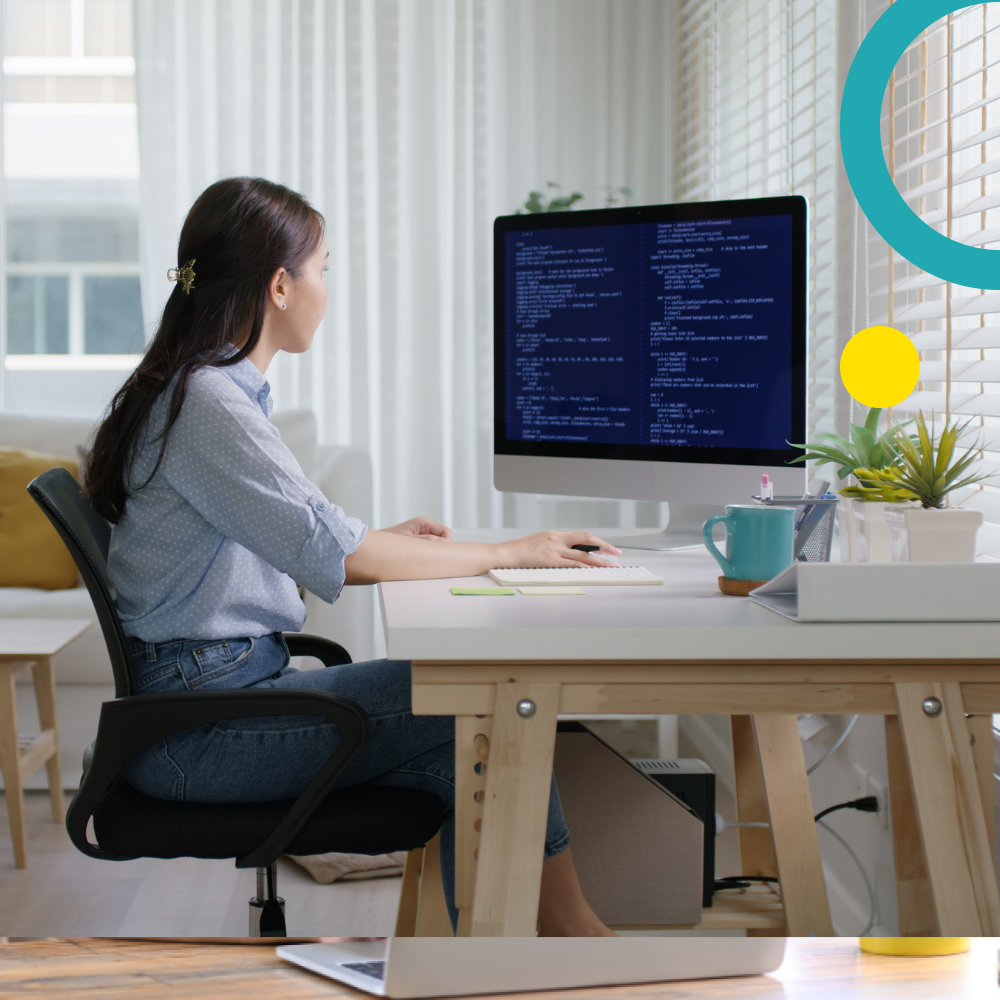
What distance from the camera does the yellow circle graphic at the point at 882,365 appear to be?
3.88 ft

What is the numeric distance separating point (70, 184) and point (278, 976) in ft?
12.3

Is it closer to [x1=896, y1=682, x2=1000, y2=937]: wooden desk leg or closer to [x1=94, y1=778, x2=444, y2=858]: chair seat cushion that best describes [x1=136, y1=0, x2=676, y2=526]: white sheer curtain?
[x1=94, y1=778, x2=444, y2=858]: chair seat cushion

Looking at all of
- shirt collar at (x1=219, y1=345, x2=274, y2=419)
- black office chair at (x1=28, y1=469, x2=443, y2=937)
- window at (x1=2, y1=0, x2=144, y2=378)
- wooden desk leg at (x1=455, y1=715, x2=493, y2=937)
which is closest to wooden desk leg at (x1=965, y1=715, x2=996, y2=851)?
wooden desk leg at (x1=455, y1=715, x2=493, y2=937)

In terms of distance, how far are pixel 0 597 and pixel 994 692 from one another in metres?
2.38

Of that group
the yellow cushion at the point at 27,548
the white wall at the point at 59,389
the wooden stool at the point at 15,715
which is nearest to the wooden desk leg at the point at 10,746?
the wooden stool at the point at 15,715

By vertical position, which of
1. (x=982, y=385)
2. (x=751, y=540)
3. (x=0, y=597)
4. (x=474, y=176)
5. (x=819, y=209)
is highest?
(x=474, y=176)

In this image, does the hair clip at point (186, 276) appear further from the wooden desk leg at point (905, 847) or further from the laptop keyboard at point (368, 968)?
the laptop keyboard at point (368, 968)

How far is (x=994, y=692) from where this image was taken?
95 cm

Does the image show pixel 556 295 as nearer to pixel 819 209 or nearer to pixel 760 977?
pixel 819 209

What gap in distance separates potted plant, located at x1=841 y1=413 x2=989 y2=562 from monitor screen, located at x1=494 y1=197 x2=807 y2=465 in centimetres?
32

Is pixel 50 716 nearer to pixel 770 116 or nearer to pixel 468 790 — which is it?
pixel 468 790

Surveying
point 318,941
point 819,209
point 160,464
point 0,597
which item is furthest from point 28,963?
point 0,597

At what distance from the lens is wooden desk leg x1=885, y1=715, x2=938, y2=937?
100cm

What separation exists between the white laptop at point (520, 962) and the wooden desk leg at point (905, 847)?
81 centimetres
